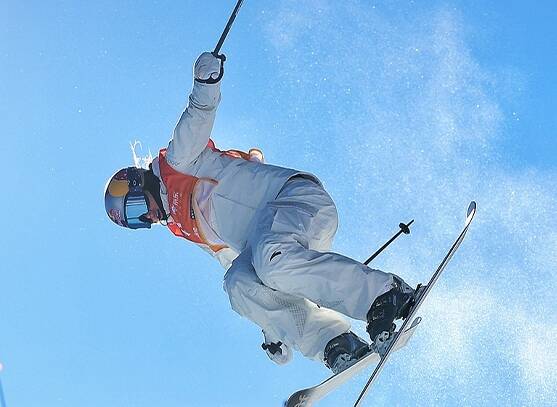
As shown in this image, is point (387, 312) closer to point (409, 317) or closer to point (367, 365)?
point (409, 317)

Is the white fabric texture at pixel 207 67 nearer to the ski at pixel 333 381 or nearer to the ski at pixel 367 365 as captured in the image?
the ski at pixel 367 365

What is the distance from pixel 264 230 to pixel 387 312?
1.16 metres

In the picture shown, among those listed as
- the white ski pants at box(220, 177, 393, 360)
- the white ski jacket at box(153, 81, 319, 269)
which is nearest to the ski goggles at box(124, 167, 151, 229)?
the white ski jacket at box(153, 81, 319, 269)

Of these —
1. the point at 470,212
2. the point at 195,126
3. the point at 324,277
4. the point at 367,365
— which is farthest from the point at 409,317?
the point at 195,126

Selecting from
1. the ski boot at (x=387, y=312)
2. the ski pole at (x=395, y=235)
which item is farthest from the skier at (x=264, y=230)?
the ski pole at (x=395, y=235)

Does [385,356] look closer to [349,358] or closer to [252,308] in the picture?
[349,358]

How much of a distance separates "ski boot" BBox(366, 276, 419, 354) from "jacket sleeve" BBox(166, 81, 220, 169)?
218cm

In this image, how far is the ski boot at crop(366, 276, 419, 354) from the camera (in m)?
5.05

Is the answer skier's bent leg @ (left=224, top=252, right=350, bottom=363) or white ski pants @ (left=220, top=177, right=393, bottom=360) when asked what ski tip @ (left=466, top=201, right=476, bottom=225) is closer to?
white ski pants @ (left=220, top=177, right=393, bottom=360)

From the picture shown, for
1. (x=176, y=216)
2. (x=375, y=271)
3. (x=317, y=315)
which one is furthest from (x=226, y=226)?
(x=375, y=271)

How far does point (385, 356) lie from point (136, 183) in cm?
318

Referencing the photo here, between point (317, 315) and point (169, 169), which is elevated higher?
point (169, 169)

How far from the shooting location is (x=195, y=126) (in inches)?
248

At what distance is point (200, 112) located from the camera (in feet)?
20.5
